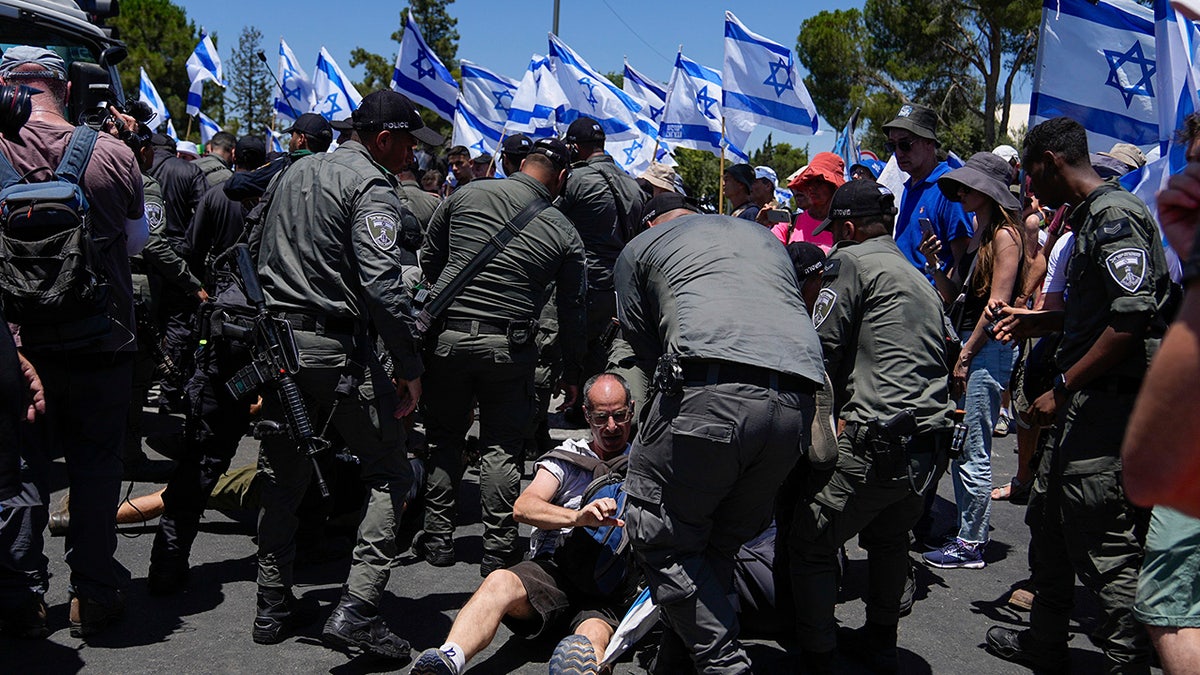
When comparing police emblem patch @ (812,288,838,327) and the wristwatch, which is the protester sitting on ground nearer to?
police emblem patch @ (812,288,838,327)

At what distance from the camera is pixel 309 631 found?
435 cm

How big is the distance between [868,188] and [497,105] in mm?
9194

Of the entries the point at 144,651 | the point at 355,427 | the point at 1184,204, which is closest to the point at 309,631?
the point at 144,651

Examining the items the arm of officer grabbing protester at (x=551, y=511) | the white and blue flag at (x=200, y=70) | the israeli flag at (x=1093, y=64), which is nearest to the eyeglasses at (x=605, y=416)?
the arm of officer grabbing protester at (x=551, y=511)

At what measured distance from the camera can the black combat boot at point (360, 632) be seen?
3863mm

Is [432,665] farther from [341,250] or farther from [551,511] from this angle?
[341,250]

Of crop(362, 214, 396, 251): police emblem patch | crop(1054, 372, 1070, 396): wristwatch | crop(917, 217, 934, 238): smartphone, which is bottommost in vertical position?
crop(1054, 372, 1070, 396): wristwatch

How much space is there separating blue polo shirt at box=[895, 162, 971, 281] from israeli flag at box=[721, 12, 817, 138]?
10.9 ft

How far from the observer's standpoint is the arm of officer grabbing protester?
383 centimetres

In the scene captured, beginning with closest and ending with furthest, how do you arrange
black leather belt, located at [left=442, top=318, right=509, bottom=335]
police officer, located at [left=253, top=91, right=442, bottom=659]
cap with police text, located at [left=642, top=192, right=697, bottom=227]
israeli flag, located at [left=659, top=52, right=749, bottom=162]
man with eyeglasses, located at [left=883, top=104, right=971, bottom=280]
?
police officer, located at [left=253, top=91, right=442, bottom=659] < cap with police text, located at [left=642, top=192, right=697, bottom=227] < black leather belt, located at [left=442, top=318, right=509, bottom=335] < man with eyeglasses, located at [left=883, top=104, right=971, bottom=280] < israeli flag, located at [left=659, top=52, right=749, bottom=162]

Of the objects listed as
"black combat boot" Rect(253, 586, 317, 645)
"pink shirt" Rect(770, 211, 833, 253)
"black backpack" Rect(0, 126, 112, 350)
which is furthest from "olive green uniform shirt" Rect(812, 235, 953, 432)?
"pink shirt" Rect(770, 211, 833, 253)

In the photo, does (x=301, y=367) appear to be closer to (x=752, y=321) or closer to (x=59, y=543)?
(x=752, y=321)

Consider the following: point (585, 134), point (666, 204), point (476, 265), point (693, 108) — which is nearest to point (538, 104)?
point (693, 108)

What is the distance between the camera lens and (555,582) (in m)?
4.17
